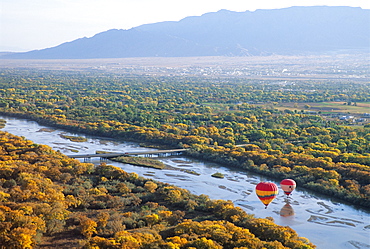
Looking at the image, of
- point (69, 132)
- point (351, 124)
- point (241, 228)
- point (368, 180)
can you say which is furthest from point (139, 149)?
point (351, 124)

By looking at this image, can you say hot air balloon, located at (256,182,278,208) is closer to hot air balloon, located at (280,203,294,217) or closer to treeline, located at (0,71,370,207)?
hot air balloon, located at (280,203,294,217)

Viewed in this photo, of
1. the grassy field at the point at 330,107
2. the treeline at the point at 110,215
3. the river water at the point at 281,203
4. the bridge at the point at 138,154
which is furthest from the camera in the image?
the grassy field at the point at 330,107

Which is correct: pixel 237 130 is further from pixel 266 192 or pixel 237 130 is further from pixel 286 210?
pixel 266 192

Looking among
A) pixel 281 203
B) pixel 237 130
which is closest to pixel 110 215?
pixel 281 203

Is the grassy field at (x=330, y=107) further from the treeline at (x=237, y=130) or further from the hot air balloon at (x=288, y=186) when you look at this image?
the hot air balloon at (x=288, y=186)

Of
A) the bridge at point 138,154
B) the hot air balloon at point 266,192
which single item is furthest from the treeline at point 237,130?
the hot air balloon at point 266,192
